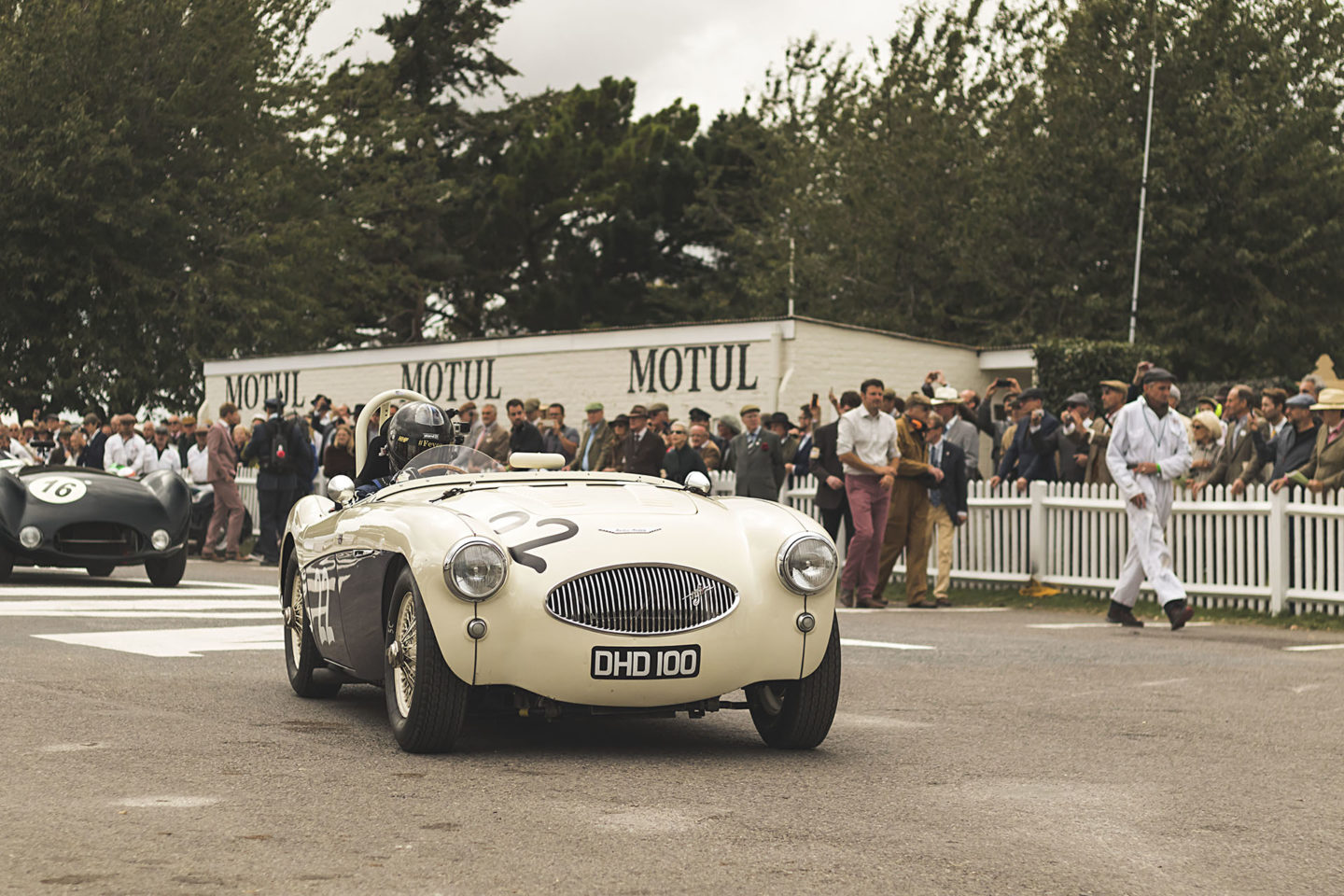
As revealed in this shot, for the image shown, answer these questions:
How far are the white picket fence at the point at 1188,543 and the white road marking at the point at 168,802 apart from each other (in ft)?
37.5

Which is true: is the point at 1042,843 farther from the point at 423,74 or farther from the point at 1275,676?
the point at 423,74

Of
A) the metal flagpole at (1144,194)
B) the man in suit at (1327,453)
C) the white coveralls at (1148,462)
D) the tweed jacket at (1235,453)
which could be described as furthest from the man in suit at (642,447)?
the metal flagpole at (1144,194)

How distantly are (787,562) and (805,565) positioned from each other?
81 millimetres

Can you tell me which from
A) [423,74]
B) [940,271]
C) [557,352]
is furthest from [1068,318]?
[423,74]

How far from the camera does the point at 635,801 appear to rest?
5.92 meters

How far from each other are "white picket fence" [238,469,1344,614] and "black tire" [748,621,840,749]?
9.07m

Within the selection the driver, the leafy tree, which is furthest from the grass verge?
the leafy tree

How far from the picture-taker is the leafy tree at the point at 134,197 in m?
38.8

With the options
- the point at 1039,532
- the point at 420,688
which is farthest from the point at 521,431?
the point at 420,688

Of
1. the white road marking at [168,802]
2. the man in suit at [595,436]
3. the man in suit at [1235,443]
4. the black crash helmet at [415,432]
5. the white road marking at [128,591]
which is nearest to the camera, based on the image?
the white road marking at [168,802]

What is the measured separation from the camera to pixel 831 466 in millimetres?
17156

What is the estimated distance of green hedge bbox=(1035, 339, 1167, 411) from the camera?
91.0 feet

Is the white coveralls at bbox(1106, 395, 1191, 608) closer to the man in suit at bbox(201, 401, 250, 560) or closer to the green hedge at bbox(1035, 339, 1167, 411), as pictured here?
the man in suit at bbox(201, 401, 250, 560)

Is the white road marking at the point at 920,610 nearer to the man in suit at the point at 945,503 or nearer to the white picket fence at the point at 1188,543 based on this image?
the man in suit at the point at 945,503
